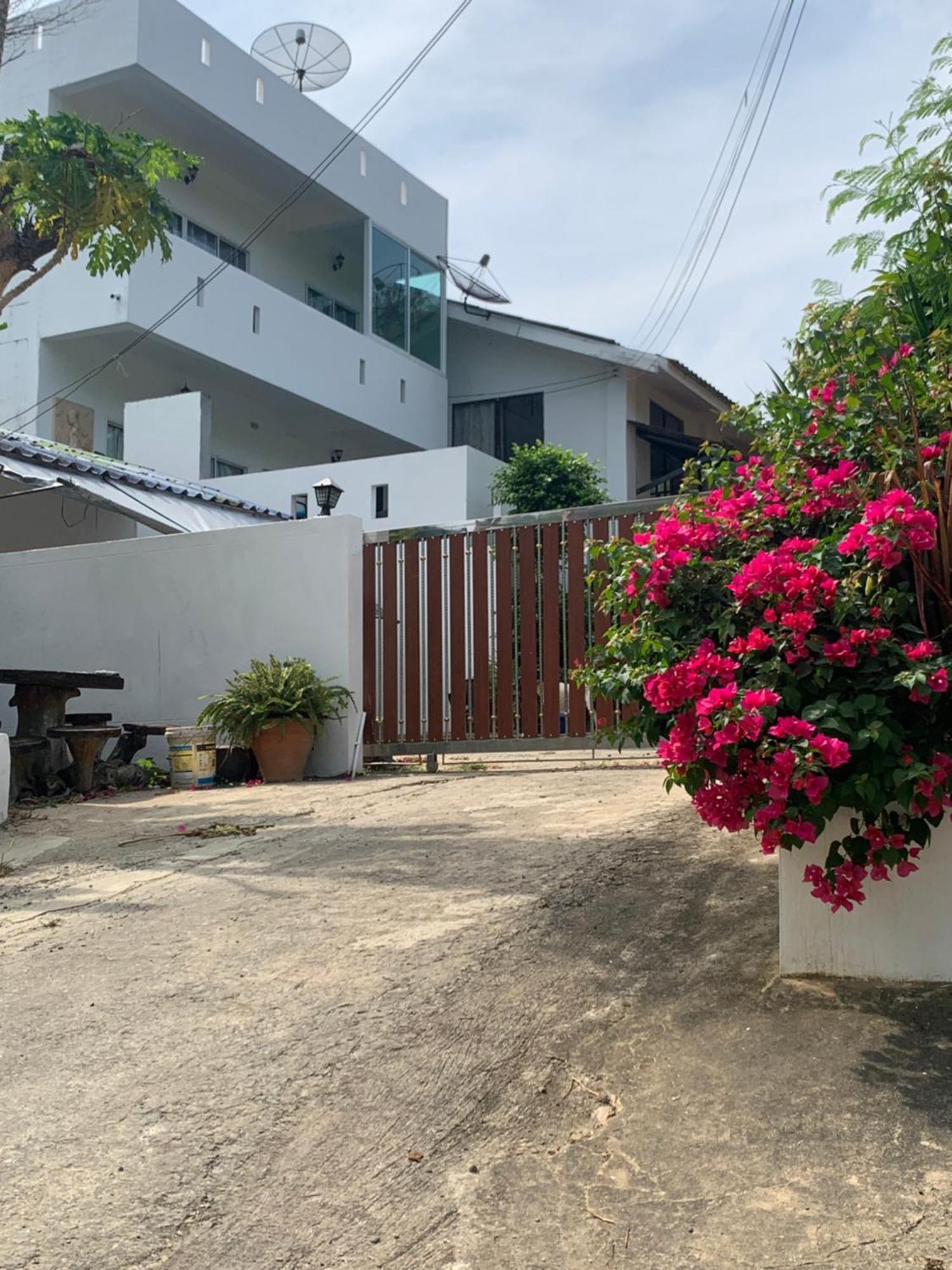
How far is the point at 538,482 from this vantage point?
1658cm

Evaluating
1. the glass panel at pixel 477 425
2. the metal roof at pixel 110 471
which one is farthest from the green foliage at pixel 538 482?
the glass panel at pixel 477 425

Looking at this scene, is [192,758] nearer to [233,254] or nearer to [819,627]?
[819,627]

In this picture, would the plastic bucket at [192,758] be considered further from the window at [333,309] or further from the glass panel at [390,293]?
the window at [333,309]

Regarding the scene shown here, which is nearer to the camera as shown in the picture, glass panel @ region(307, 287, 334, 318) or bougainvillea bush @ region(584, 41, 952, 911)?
bougainvillea bush @ region(584, 41, 952, 911)

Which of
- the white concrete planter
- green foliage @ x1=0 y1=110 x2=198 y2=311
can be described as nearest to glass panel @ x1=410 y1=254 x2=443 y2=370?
green foliage @ x1=0 y1=110 x2=198 y2=311

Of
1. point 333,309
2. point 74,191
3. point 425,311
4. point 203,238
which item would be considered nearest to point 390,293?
point 425,311

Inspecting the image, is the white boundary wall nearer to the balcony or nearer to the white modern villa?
the white modern villa

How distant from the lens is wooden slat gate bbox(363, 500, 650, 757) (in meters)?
8.34

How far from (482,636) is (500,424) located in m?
14.3

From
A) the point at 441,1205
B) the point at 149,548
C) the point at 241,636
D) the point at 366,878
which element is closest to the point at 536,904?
the point at 366,878

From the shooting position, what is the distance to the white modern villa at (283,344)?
16656 millimetres

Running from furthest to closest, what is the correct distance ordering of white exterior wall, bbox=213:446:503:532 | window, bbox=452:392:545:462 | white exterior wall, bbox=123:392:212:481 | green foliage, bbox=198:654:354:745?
window, bbox=452:392:545:462, white exterior wall, bbox=123:392:212:481, white exterior wall, bbox=213:446:503:532, green foliage, bbox=198:654:354:745

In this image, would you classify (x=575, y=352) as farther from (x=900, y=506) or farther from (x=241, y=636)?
(x=900, y=506)

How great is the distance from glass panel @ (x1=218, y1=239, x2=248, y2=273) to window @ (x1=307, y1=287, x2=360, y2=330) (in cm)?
182
